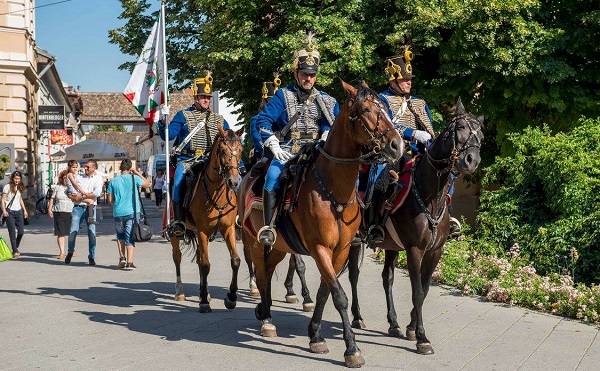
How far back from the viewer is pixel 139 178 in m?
16.6

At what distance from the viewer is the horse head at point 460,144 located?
775 cm

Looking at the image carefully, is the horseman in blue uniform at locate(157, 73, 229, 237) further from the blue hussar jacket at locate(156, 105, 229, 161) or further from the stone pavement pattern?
the stone pavement pattern

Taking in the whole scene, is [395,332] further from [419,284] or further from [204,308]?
[204,308]

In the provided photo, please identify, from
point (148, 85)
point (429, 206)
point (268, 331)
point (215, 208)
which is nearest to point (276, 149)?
point (429, 206)

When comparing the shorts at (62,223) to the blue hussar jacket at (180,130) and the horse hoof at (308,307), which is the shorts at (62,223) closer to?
the blue hussar jacket at (180,130)

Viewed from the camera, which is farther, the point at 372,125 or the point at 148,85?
the point at 148,85

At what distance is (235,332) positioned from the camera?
9.26 meters

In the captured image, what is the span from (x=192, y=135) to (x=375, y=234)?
3.87 meters

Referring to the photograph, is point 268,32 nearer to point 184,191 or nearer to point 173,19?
point 173,19

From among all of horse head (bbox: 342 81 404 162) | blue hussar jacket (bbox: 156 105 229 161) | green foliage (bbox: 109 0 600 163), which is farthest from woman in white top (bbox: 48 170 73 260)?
horse head (bbox: 342 81 404 162)

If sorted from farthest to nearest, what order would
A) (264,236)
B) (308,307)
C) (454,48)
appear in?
(454,48) < (308,307) < (264,236)

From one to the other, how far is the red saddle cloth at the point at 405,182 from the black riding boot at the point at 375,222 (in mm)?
279

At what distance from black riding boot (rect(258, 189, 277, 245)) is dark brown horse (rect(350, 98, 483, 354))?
133cm

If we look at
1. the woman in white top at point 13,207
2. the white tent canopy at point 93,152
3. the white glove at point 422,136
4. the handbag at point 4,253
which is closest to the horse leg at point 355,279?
the white glove at point 422,136
